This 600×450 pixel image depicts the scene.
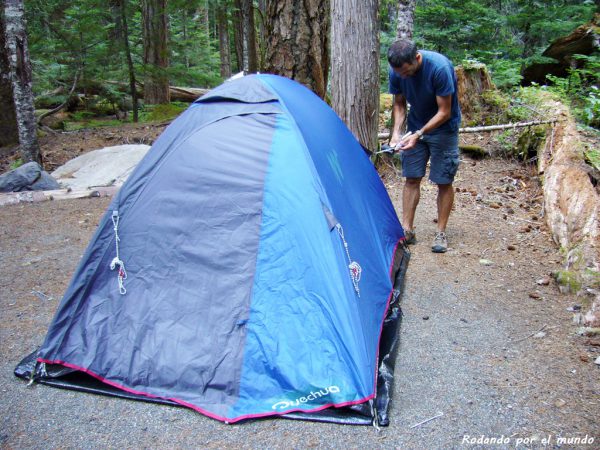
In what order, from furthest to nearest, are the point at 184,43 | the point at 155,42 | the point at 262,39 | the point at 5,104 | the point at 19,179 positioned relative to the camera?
the point at 184,43, the point at 155,42, the point at 5,104, the point at 262,39, the point at 19,179

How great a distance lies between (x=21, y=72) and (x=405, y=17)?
5.73 metres

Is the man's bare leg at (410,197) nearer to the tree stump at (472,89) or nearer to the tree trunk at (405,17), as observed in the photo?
the tree trunk at (405,17)

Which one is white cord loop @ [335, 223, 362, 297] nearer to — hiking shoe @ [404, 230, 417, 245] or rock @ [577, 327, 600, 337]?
rock @ [577, 327, 600, 337]

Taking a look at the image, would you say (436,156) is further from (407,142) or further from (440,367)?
(440,367)

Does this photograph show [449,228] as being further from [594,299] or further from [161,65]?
[161,65]

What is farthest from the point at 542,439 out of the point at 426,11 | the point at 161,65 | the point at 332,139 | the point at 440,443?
the point at 161,65

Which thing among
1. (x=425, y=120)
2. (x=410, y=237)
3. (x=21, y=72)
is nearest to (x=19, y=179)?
(x=21, y=72)

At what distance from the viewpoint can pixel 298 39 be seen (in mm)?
4969

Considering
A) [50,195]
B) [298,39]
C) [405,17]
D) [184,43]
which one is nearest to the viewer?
[298,39]

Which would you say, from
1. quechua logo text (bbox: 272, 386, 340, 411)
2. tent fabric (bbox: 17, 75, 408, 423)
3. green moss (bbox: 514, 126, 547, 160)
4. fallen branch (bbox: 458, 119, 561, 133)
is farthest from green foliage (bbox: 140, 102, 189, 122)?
quechua logo text (bbox: 272, 386, 340, 411)

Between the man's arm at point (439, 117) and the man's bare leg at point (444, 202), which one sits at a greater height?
the man's arm at point (439, 117)

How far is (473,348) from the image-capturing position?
2.87m

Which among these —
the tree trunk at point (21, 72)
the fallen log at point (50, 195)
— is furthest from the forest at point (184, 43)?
the fallen log at point (50, 195)

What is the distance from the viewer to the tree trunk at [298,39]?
192 inches
